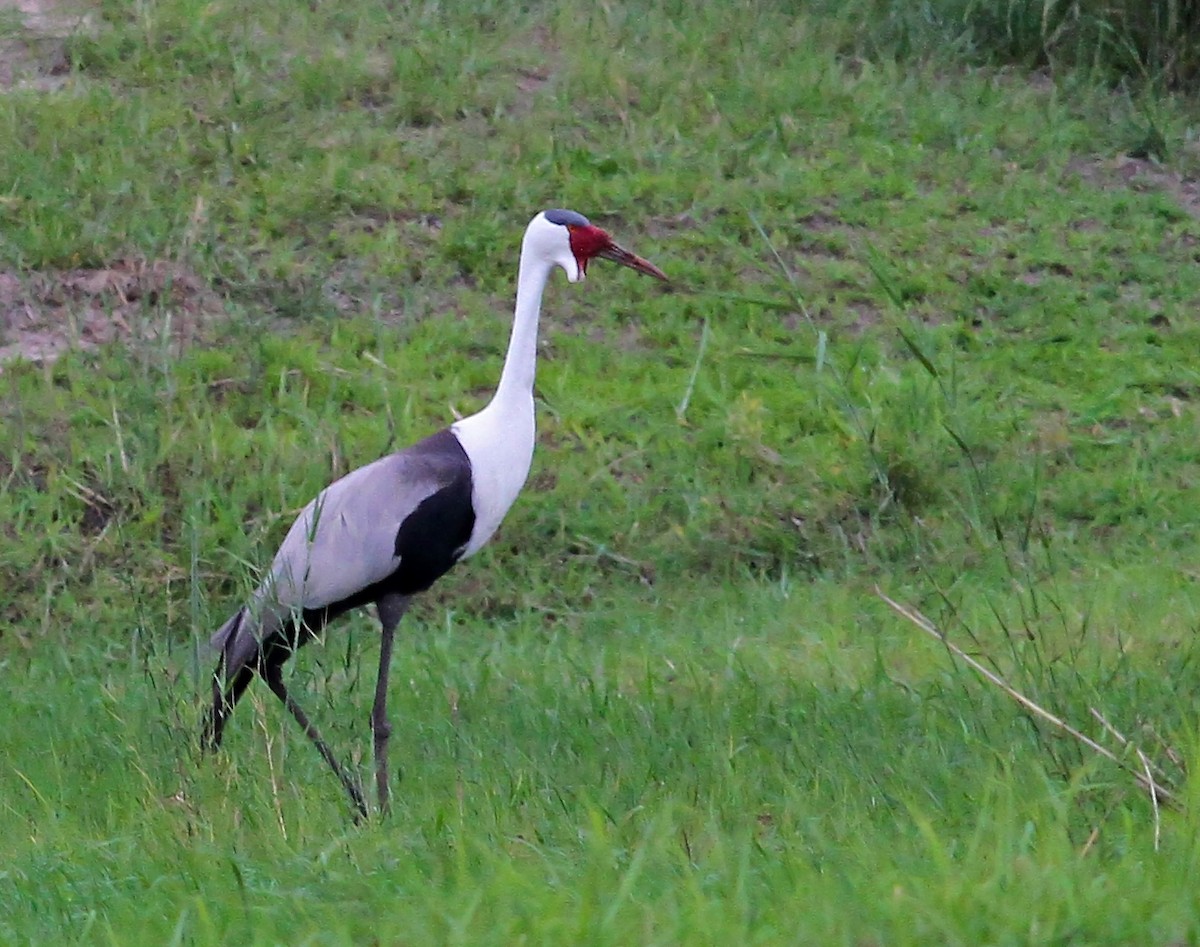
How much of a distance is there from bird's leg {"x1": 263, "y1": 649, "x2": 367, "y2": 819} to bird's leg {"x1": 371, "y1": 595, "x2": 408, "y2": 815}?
0.12 metres

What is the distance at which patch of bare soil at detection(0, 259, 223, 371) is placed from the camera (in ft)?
26.0

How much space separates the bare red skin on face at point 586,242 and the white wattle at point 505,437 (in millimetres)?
241

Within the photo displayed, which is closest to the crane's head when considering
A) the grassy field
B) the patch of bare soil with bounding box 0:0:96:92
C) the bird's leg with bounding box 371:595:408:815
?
the grassy field

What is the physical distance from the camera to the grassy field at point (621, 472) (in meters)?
3.25

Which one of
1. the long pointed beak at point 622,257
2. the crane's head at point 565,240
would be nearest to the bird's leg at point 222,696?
the crane's head at point 565,240

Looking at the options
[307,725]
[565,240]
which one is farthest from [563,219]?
[307,725]

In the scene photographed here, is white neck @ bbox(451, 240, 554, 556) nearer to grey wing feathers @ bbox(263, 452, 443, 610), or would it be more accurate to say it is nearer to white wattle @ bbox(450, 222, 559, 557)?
white wattle @ bbox(450, 222, 559, 557)

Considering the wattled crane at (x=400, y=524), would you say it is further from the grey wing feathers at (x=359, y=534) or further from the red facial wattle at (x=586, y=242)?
the red facial wattle at (x=586, y=242)

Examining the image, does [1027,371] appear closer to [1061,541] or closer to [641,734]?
[1061,541]

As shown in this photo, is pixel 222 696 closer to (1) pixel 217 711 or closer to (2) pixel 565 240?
(1) pixel 217 711

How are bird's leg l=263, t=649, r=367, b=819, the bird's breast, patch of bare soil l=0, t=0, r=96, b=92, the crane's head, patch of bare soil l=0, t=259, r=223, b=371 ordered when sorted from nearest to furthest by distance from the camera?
bird's leg l=263, t=649, r=367, b=819 < the bird's breast < the crane's head < patch of bare soil l=0, t=259, r=223, b=371 < patch of bare soil l=0, t=0, r=96, b=92

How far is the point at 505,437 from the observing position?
518 centimetres

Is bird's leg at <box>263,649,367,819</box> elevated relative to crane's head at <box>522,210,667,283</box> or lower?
lower

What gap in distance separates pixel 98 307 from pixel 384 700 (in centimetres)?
392
